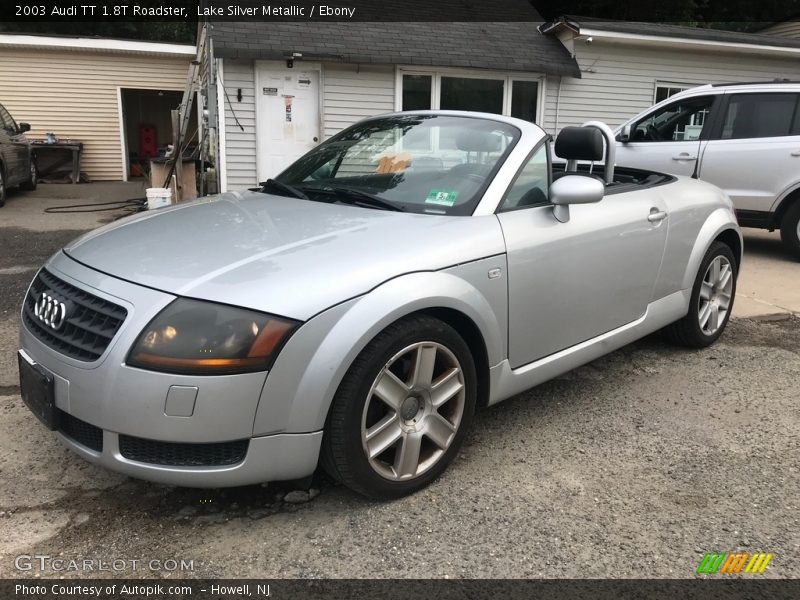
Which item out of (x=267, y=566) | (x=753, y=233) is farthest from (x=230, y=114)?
(x=267, y=566)

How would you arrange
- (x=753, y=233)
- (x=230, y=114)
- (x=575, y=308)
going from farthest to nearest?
1. (x=230, y=114)
2. (x=753, y=233)
3. (x=575, y=308)

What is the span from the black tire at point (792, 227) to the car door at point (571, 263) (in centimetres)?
443

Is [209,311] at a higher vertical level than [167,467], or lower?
higher

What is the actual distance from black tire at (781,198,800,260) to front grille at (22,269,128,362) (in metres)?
7.23

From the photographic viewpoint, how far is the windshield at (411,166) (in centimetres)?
304

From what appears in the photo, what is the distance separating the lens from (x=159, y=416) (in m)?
2.15

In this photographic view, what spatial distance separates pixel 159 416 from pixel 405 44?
10736 millimetres

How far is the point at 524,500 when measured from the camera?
8.75 ft

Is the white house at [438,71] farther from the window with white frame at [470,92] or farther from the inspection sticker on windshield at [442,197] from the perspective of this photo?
the inspection sticker on windshield at [442,197]

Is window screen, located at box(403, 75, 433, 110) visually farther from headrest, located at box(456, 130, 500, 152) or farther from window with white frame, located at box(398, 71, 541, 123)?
headrest, located at box(456, 130, 500, 152)

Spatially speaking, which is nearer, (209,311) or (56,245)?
(209,311)

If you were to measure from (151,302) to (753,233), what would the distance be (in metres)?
9.11

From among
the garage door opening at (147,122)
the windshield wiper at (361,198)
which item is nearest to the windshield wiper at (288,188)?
the windshield wiper at (361,198)

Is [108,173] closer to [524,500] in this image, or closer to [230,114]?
[230,114]
